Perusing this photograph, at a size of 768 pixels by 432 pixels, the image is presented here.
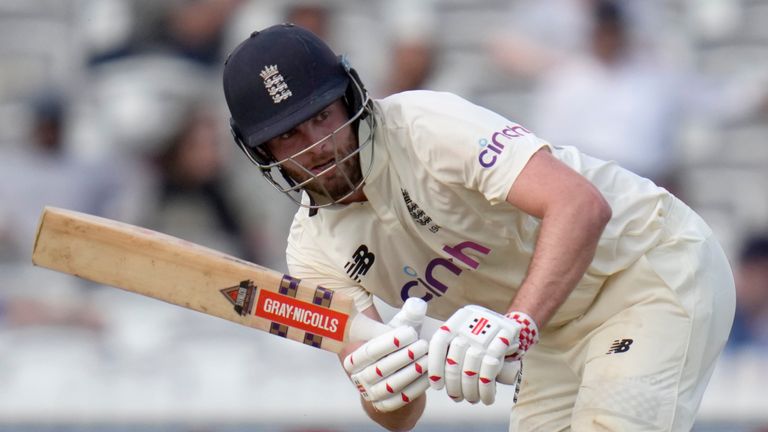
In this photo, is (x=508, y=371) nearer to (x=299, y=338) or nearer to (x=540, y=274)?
(x=540, y=274)

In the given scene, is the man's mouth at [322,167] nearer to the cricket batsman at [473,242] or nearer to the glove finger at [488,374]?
the cricket batsman at [473,242]

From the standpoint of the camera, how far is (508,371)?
3096 millimetres

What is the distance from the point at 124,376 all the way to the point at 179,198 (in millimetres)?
928

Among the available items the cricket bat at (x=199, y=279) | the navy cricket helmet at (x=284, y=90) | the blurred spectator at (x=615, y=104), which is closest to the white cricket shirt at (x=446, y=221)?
the navy cricket helmet at (x=284, y=90)

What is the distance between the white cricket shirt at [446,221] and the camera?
11.0 feet

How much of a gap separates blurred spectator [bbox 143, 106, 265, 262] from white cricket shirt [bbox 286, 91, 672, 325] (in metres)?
3.12

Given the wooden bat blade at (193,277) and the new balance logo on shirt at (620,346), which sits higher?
the wooden bat blade at (193,277)

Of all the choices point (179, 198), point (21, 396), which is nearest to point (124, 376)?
point (21, 396)

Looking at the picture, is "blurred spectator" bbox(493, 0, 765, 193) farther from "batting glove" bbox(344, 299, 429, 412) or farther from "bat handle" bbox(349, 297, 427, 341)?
"batting glove" bbox(344, 299, 429, 412)

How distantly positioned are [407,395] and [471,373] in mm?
258

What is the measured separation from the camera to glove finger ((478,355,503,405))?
300 centimetres

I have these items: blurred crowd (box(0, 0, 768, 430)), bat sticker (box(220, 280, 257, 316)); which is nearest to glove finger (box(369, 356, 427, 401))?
bat sticker (box(220, 280, 257, 316))

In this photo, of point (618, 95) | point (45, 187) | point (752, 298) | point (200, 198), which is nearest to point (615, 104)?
point (618, 95)

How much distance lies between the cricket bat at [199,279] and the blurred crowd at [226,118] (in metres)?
3.21
